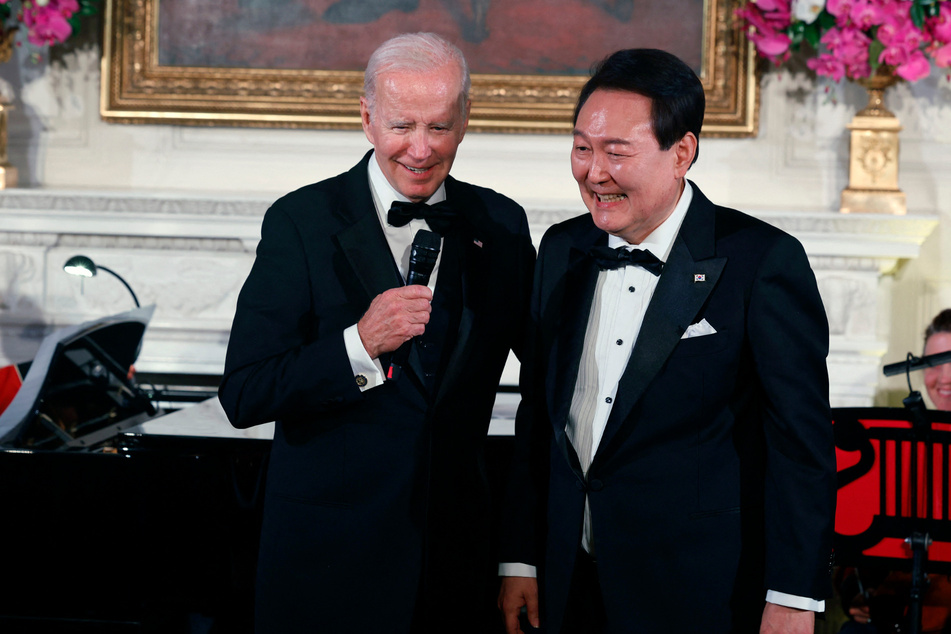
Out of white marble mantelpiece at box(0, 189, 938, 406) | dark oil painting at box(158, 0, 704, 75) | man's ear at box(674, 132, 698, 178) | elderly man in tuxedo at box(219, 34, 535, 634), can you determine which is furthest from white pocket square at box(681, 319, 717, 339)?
dark oil painting at box(158, 0, 704, 75)

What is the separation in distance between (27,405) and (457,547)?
Result: 1717 mm

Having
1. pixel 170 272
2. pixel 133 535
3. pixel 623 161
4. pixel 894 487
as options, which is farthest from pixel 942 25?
pixel 133 535

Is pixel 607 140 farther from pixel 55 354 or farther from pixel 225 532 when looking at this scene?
pixel 55 354

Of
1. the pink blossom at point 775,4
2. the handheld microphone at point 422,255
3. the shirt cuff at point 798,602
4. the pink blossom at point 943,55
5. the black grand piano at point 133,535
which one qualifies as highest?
the pink blossom at point 775,4

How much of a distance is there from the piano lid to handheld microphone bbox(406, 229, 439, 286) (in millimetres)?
1699

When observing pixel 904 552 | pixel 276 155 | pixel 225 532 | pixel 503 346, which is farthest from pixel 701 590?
pixel 276 155

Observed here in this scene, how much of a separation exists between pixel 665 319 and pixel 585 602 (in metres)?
0.53

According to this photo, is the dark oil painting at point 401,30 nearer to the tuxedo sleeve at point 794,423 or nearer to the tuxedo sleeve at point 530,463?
the tuxedo sleeve at point 530,463

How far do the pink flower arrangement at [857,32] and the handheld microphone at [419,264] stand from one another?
2.55 meters

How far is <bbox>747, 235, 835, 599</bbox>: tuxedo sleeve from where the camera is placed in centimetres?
151

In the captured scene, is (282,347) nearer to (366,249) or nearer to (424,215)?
(366,249)

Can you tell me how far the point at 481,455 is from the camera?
1.81 meters

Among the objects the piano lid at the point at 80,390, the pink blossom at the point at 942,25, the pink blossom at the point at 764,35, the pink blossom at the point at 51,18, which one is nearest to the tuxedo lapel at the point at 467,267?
the piano lid at the point at 80,390

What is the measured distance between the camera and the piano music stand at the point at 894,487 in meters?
2.39
